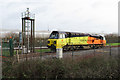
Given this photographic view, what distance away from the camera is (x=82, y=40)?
67.7 ft

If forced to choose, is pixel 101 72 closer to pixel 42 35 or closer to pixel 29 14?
pixel 29 14

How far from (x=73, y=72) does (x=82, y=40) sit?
1296cm

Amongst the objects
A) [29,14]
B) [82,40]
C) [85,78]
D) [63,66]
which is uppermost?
[29,14]

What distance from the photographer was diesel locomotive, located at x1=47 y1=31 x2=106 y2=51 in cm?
1714

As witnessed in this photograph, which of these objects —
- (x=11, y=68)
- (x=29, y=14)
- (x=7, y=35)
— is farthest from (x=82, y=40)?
(x=7, y=35)

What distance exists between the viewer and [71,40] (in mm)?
18859

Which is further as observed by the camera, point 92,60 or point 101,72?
point 92,60

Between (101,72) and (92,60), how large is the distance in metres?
1.85

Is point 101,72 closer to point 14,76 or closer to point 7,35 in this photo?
point 14,76

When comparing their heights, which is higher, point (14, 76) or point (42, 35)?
point (42, 35)

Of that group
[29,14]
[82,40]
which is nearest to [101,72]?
[82,40]

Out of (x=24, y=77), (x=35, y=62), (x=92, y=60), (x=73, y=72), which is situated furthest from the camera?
(x=92, y=60)

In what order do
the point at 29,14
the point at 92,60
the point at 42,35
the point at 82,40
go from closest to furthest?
the point at 92,60 < the point at 29,14 < the point at 82,40 < the point at 42,35

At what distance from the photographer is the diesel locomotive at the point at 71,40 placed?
675 inches
